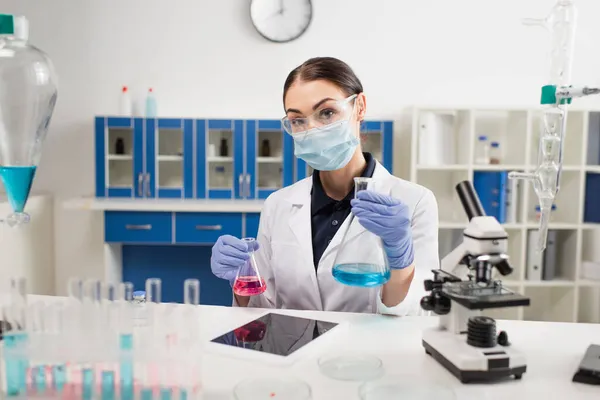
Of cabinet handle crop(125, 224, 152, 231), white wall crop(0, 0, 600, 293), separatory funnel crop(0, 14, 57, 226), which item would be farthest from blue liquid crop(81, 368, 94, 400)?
white wall crop(0, 0, 600, 293)

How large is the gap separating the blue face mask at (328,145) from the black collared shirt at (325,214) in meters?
0.09

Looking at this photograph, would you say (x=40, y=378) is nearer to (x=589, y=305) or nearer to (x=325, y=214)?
(x=325, y=214)

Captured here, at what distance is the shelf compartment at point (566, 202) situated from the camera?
3338mm

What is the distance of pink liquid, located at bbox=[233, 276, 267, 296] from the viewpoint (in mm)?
1429

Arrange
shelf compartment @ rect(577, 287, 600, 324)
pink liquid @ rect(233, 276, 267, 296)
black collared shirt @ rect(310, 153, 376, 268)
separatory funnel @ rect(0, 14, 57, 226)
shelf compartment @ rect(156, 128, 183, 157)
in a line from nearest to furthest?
separatory funnel @ rect(0, 14, 57, 226) → pink liquid @ rect(233, 276, 267, 296) → black collared shirt @ rect(310, 153, 376, 268) → shelf compartment @ rect(156, 128, 183, 157) → shelf compartment @ rect(577, 287, 600, 324)

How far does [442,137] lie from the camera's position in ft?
11.1

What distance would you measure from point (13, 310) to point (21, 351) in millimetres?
63

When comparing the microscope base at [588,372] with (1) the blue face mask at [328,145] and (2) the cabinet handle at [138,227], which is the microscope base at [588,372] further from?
(2) the cabinet handle at [138,227]

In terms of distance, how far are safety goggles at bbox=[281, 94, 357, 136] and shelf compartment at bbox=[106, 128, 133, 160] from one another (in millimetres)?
1991

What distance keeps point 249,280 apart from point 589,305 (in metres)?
2.98

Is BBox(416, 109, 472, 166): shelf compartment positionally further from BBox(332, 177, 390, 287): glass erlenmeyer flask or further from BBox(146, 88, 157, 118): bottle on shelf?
BBox(332, 177, 390, 287): glass erlenmeyer flask

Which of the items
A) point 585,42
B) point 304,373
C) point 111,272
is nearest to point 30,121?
point 304,373

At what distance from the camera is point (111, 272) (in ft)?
11.0

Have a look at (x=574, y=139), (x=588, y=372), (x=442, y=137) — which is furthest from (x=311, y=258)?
(x=574, y=139)
